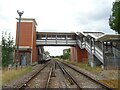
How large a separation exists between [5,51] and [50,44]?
92.1 feet

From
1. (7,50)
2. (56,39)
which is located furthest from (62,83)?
(56,39)

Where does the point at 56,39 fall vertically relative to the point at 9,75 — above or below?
above

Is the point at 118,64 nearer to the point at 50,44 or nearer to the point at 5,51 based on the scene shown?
the point at 5,51

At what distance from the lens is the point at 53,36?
5128 centimetres

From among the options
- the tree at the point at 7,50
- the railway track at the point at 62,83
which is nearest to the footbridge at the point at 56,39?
the tree at the point at 7,50

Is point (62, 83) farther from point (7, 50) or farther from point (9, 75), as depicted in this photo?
point (7, 50)

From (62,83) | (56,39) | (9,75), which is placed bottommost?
(62,83)

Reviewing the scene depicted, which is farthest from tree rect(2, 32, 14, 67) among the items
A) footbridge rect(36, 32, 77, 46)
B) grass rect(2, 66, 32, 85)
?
footbridge rect(36, 32, 77, 46)

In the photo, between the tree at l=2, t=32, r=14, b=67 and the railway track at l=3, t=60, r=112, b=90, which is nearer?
the railway track at l=3, t=60, r=112, b=90

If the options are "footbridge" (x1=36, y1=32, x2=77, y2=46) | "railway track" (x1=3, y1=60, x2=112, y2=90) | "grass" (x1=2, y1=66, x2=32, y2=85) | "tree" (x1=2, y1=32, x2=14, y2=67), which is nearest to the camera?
"railway track" (x1=3, y1=60, x2=112, y2=90)

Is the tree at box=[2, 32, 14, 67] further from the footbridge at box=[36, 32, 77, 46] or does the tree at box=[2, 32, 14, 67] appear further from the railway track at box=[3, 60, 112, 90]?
the footbridge at box=[36, 32, 77, 46]

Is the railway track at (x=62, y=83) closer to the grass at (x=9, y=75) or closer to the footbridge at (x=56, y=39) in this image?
the grass at (x=9, y=75)

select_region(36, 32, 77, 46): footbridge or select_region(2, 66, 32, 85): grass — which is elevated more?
select_region(36, 32, 77, 46): footbridge

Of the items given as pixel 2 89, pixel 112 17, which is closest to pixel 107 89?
pixel 2 89
